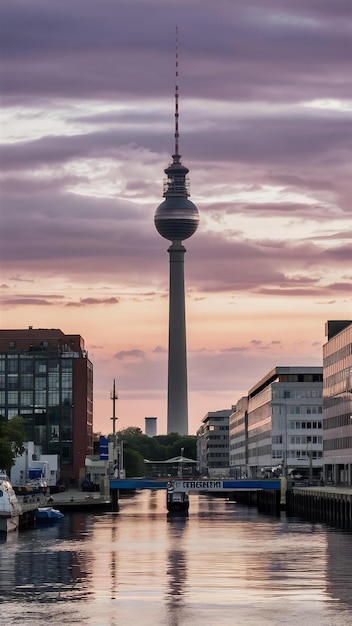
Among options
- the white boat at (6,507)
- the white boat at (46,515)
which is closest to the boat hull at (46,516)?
the white boat at (46,515)

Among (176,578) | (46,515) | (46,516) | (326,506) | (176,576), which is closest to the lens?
(176,578)

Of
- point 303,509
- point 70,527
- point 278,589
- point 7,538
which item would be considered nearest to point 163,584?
point 278,589

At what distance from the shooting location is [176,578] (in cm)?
8550

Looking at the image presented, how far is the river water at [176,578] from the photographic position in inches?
2648

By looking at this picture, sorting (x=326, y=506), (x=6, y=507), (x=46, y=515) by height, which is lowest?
(x=46, y=515)

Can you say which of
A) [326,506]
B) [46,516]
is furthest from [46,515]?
[326,506]

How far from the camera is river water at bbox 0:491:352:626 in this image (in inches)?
2648

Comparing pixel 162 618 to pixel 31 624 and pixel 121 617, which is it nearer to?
pixel 121 617

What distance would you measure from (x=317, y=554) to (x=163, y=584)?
26.4 m

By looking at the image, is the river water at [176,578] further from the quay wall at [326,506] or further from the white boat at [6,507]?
the quay wall at [326,506]

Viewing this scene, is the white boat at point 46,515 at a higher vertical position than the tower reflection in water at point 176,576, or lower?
higher

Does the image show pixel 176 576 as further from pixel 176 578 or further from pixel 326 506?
pixel 326 506

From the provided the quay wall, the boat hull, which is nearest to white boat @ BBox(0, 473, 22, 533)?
the boat hull

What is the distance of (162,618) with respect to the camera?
6650cm
